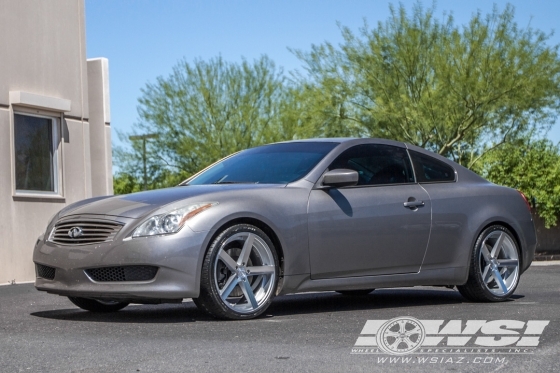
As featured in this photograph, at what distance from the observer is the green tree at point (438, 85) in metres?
31.9

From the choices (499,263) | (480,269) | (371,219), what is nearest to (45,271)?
(371,219)

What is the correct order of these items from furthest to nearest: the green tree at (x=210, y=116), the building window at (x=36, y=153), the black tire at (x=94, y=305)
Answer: the green tree at (x=210, y=116), the building window at (x=36, y=153), the black tire at (x=94, y=305)

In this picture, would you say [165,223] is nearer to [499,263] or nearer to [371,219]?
[371,219]

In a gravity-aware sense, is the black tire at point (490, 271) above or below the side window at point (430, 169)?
below

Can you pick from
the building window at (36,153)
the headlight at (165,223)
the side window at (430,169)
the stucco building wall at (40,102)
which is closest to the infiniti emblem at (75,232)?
the headlight at (165,223)

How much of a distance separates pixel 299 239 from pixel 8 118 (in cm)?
870

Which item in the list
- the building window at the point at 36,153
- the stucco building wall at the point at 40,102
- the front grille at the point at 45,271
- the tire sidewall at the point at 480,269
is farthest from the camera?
the building window at the point at 36,153

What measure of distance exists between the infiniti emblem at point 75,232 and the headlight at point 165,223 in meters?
0.49

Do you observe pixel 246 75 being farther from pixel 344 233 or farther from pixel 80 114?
pixel 344 233

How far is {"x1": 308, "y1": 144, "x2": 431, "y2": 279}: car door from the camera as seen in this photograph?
25.7ft

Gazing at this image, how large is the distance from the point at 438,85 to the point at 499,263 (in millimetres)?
24459

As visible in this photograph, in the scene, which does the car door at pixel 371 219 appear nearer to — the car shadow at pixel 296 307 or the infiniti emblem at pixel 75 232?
the car shadow at pixel 296 307

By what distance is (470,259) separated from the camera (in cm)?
878

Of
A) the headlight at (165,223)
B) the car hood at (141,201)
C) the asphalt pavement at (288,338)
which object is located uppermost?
the car hood at (141,201)
